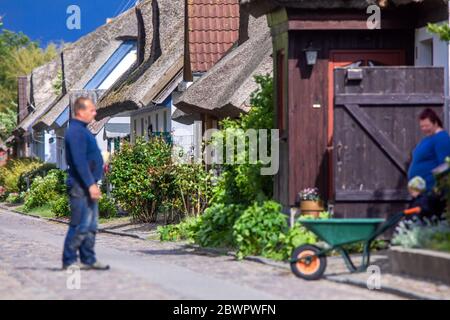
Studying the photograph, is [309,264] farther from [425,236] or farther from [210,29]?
[210,29]

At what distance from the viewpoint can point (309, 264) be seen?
13664mm

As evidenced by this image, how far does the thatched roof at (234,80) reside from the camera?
25484 mm

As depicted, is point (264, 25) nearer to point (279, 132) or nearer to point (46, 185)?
point (279, 132)

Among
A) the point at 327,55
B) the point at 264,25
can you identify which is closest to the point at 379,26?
the point at 327,55

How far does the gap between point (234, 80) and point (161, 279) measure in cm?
1396

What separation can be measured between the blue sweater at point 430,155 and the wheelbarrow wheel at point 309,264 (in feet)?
5.17

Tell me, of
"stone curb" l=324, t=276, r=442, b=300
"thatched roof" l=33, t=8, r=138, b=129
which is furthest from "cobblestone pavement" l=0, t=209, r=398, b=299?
"thatched roof" l=33, t=8, r=138, b=129

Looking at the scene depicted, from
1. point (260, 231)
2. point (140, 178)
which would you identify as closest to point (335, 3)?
point (260, 231)

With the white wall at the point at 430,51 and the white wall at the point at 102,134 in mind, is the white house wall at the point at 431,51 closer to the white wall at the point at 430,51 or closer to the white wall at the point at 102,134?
the white wall at the point at 430,51

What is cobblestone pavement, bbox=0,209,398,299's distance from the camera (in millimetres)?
12086

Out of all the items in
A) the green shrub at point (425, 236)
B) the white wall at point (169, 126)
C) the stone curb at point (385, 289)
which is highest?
the white wall at point (169, 126)

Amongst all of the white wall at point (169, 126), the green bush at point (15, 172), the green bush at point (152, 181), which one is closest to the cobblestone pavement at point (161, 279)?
the green bush at point (152, 181)

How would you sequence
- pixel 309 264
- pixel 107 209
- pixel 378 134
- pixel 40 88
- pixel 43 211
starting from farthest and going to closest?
pixel 40 88 → pixel 43 211 → pixel 107 209 → pixel 378 134 → pixel 309 264

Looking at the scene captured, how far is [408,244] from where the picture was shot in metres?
13.6
